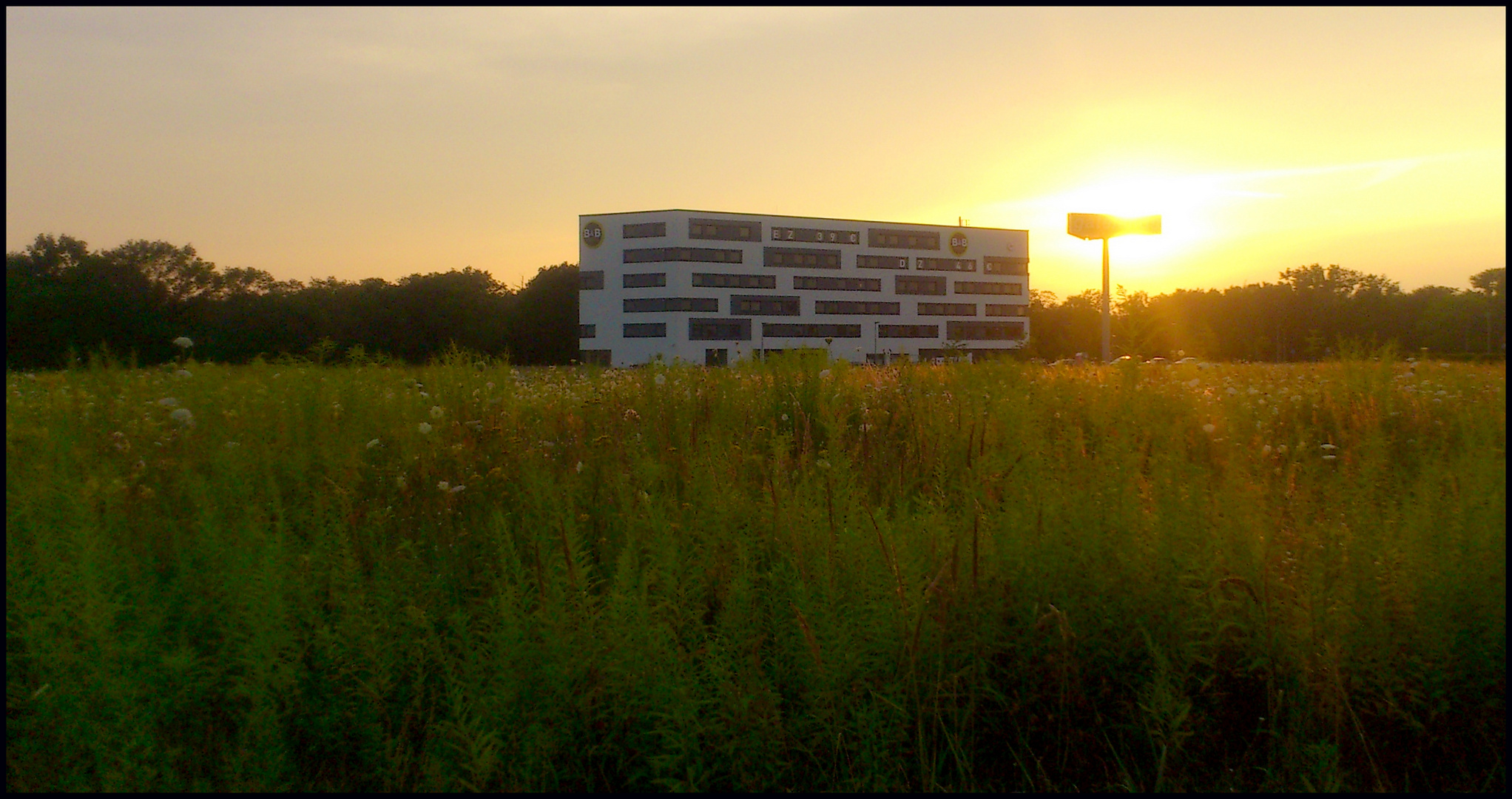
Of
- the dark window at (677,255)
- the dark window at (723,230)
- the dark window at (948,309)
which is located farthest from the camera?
the dark window at (948,309)

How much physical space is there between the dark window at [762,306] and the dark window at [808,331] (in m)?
0.88

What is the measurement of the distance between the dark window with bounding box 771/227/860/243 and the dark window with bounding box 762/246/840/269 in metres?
0.77

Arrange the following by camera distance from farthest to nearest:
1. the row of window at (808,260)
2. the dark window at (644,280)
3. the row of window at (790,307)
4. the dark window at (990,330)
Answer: the dark window at (990,330) < the row of window at (808,260) < the dark window at (644,280) < the row of window at (790,307)

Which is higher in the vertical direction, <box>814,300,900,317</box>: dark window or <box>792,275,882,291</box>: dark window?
<box>792,275,882,291</box>: dark window

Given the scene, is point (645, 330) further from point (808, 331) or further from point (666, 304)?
point (808, 331)

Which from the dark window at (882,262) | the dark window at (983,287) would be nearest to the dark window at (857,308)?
the dark window at (882,262)

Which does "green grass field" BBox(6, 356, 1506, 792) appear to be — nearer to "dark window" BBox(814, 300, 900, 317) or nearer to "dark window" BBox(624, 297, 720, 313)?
"dark window" BBox(624, 297, 720, 313)

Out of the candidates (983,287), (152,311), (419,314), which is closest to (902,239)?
(983,287)

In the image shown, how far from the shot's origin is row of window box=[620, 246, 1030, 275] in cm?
6347

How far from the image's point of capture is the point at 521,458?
4.83 m

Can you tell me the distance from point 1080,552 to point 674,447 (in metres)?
2.80

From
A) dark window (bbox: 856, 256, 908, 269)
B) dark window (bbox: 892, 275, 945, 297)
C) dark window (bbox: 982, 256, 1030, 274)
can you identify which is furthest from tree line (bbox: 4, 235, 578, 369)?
dark window (bbox: 982, 256, 1030, 274)

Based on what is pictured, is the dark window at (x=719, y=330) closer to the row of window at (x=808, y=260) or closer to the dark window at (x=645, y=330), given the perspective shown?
the dark window at (x=645, y=330)

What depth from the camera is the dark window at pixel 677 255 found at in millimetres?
63094
